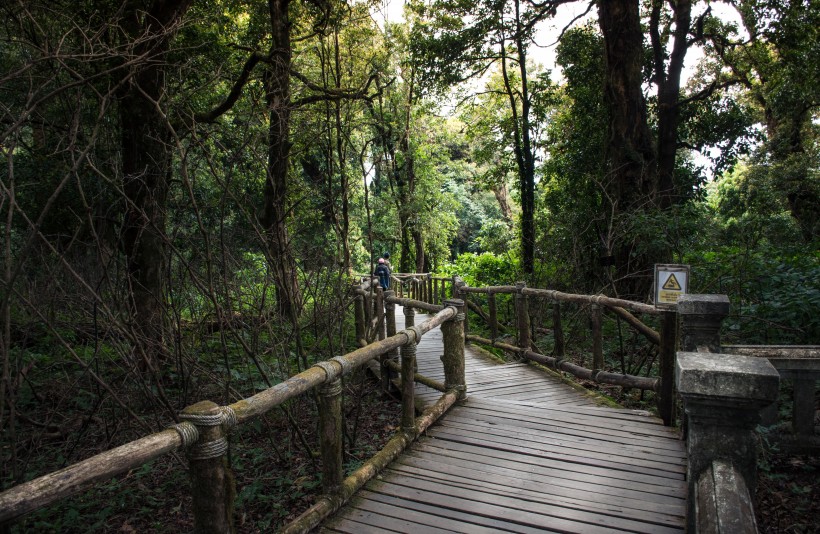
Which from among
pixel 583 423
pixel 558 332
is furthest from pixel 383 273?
pixel 583 423

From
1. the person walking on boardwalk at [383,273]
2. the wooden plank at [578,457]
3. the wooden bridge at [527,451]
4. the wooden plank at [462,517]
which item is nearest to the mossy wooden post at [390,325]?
the wooden bridge at [527,451]

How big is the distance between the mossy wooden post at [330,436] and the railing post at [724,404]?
199 centimetres

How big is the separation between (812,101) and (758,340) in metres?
11.4

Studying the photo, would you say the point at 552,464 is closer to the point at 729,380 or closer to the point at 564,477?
the point at 564,477

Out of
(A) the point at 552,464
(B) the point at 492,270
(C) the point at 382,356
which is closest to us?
(A) the point at 552,464

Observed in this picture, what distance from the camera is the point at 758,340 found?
633 cm

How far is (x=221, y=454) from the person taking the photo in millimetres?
2418

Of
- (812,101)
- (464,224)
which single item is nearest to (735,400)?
(812,101)

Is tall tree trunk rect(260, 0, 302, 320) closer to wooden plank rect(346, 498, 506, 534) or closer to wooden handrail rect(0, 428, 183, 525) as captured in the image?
wooden plank rect(346, 498, 506, 534)

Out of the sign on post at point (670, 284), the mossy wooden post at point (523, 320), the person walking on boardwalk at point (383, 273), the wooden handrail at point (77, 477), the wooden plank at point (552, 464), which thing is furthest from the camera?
the person walking on boardwalk at point (383, 273)

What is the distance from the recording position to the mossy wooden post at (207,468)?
2375 mm

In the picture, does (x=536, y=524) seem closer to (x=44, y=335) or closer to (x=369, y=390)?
(x=369, y=390)

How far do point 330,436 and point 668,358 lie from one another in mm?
2984

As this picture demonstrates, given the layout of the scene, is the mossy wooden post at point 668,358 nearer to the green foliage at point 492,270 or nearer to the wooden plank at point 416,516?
the wooden plank at point 416,516
